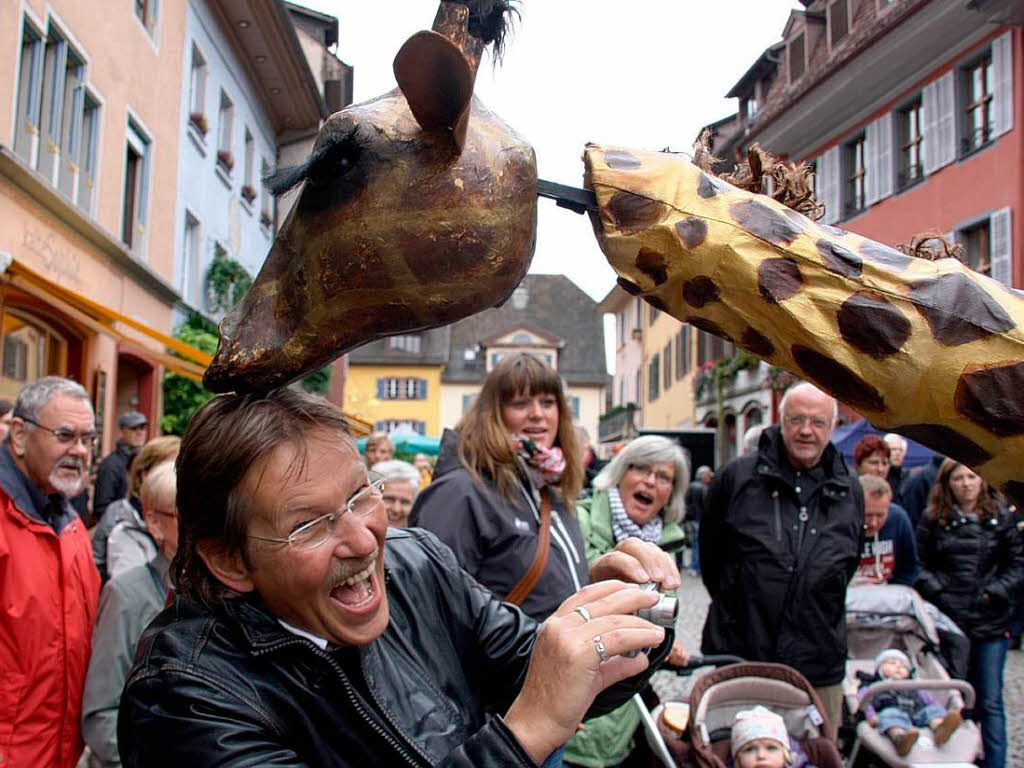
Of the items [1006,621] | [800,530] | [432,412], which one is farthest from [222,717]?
[432,412]

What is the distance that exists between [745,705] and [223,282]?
14.3 meters

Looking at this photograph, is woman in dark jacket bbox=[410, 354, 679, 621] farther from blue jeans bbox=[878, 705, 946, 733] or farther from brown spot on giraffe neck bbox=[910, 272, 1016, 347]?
blue jeans bbox=[878, 705, 946, 733]

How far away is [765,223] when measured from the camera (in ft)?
4.45

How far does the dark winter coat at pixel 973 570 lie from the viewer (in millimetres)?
5910

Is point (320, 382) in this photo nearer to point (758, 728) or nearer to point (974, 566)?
point (974, 566)

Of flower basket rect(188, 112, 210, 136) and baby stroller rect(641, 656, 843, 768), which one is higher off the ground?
flower basket rect(188, 112, 210, 136)

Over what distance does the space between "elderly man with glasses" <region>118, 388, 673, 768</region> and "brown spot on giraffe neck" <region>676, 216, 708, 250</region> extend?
597 mm

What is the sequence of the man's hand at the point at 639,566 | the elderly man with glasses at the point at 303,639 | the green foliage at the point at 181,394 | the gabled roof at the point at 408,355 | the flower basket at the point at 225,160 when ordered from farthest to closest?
the gabled roof at the point at 408,355 < the flower basket at the point at 225,160 < the green foliage at the point at 181,394 < the man's hand at the point at 639,566 < the elderly man with glasses at the point at 303,639

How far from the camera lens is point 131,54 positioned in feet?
42.1

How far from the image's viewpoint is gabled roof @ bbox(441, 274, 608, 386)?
174ft

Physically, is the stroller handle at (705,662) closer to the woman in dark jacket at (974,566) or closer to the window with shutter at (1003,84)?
the woman in dark jacket at (974,566)

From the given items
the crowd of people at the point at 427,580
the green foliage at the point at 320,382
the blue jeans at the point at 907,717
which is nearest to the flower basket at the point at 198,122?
the green foliage at the point at 320,382

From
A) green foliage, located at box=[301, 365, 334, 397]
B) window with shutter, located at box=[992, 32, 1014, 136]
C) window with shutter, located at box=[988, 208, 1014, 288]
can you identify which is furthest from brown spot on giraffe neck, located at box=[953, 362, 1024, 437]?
green foliage, located at box=[301, 365, 334, 397]

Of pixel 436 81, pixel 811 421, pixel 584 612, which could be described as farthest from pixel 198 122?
pixel 436 81
